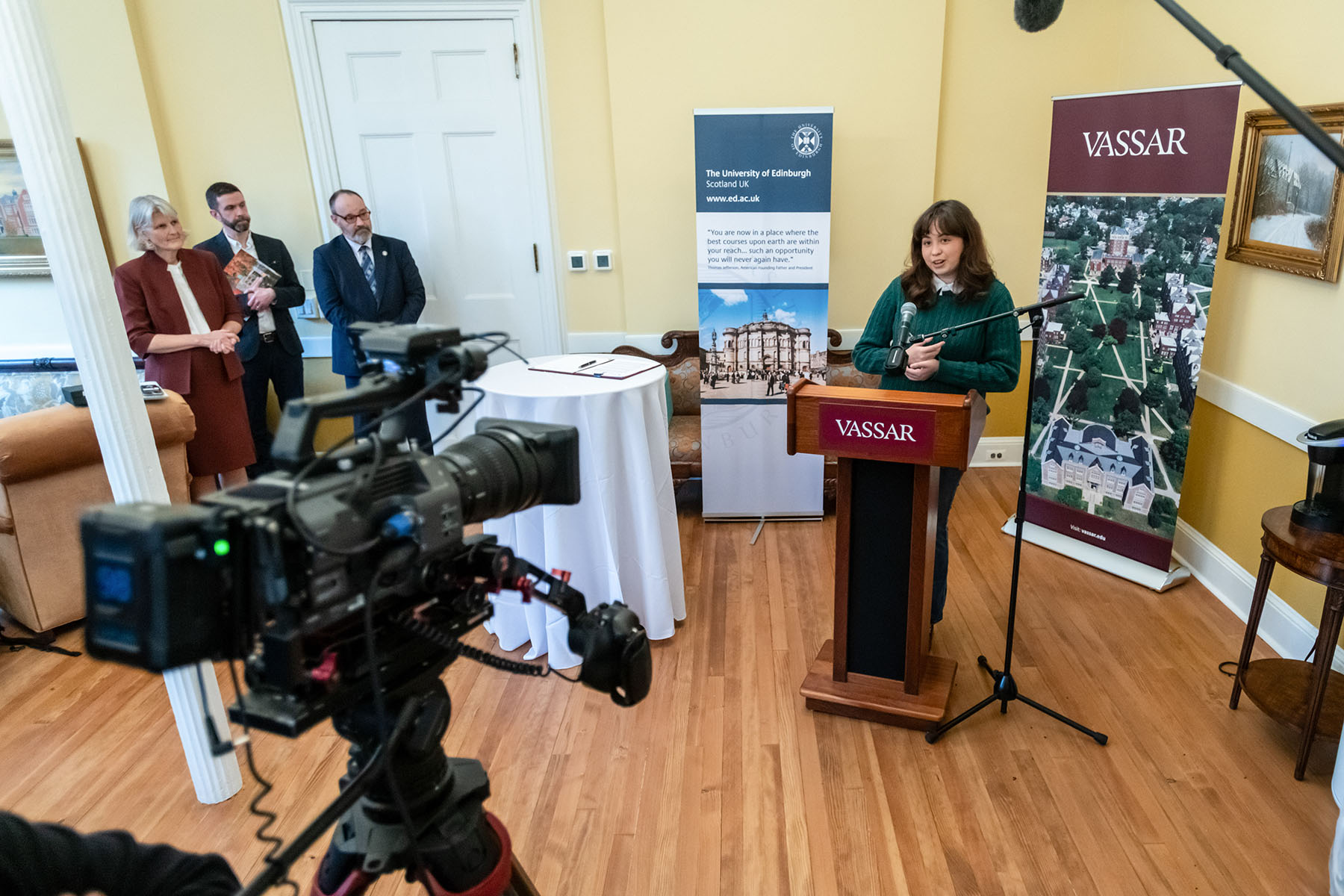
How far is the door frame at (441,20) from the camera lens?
386 centimetres

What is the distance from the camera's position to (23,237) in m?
4.18

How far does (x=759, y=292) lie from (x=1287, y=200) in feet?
6.13

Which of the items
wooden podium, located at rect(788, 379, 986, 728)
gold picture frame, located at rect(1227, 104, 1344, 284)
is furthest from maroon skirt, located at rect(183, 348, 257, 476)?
gold picture frame, located at rect(1227, 104, 1344, 284)

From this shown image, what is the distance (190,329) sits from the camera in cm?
333

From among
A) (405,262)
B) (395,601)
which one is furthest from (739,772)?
(405,262)

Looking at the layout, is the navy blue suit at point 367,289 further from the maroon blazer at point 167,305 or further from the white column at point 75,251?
the white column at point 75,251

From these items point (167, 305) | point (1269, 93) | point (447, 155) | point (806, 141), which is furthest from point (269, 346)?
point (1269, 93)

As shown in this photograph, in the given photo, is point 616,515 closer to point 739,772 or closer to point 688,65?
point 739,772

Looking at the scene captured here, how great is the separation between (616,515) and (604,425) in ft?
1.03

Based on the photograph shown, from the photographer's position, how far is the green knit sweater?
234 cm

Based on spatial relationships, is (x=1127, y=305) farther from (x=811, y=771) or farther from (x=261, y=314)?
(x=261, y=314)

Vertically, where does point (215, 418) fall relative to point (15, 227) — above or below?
below

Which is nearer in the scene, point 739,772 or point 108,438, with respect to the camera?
point 108,438

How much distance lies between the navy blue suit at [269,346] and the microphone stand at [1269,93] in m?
3.69
